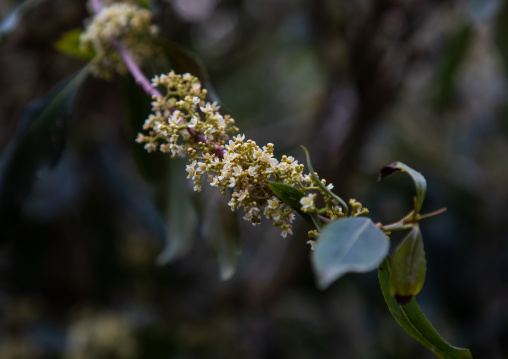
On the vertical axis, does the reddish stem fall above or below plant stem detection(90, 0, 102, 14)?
below

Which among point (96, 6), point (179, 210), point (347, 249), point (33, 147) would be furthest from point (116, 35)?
point (347, 249)

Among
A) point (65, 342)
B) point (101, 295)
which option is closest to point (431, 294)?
point (101, 295)

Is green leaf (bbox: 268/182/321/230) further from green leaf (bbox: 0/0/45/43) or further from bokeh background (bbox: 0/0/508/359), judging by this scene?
bokeh background (bbox: 0/0/508/359)

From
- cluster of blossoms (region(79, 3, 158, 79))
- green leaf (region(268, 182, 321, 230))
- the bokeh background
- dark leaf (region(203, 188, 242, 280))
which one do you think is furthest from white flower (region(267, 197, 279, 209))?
the bokeh background

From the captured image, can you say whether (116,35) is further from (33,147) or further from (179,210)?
(179,210)

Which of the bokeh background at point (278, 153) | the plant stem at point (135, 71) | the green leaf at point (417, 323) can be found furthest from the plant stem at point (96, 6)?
the green leaf at point (417, 323)

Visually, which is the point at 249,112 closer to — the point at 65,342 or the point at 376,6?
the point at 376,6
